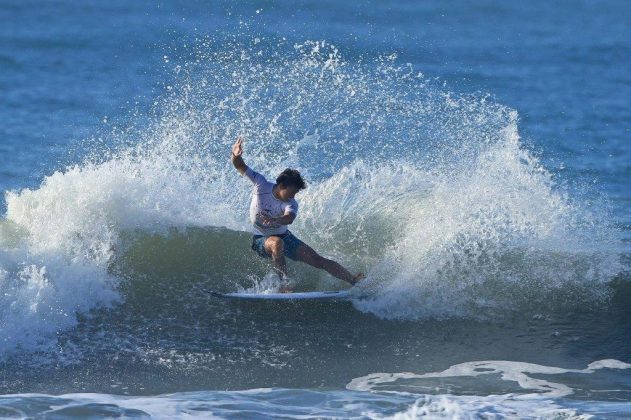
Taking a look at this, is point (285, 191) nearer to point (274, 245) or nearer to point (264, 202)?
point (264, 202)

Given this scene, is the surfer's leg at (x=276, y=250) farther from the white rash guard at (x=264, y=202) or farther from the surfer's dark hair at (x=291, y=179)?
the surfer's dark hair at (x=291, y=179)

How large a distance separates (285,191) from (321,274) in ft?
5.22

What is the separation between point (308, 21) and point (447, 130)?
16594mm

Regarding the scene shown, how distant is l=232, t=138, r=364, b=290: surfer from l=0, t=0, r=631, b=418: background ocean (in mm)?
454

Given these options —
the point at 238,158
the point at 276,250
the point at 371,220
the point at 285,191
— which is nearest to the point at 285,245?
the point at 276,250

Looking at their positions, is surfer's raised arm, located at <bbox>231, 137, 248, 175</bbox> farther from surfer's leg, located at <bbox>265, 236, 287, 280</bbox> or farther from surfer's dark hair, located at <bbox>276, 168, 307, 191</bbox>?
surfer's leg, located at <bbox>265, 236, 287, 280</bbox>

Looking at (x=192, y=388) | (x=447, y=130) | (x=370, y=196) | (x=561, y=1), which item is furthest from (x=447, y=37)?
(x=192, y=388)

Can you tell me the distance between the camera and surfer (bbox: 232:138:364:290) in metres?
10.7

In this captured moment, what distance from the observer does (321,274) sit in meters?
12.0

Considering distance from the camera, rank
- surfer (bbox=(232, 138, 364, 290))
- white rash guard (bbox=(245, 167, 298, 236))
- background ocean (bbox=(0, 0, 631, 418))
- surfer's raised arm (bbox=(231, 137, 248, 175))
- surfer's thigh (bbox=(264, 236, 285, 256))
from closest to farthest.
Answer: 1. background ocean (bbox=(0, 0, 631, 418))
2. surfer (bbox=(232, 138, 364, 290))
3. surfer's raised arm (bbox=(231, 137, 248, 175))
4. white rash guard (bbox=(245, 167, 298, 236))
5. surfer's thigh (bbox=(264, 236, 285, 256))

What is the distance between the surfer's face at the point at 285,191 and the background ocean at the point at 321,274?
118cm

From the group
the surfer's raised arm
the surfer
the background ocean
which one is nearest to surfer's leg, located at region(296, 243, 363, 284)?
the surfer

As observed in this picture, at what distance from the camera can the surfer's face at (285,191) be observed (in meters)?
10.7

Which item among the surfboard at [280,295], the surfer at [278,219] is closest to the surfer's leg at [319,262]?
the surfer at [278,219]
